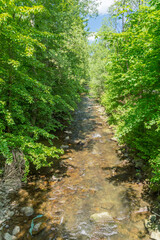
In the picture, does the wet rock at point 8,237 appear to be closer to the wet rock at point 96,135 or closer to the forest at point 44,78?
the forest at point 44,78

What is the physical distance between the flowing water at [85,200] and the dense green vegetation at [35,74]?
1266mm

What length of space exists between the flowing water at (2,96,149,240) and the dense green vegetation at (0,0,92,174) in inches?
49.8

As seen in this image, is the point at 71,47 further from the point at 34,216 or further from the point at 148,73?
the point at 34,216

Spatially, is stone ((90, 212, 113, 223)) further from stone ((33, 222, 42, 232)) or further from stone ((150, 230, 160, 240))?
stone ((33, 222, 42, 232))

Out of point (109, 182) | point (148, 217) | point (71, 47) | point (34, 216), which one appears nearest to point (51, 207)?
point (34, 216)

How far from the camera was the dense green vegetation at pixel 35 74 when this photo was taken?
5092 millimetres

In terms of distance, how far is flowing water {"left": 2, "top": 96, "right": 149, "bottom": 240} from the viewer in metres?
4.57

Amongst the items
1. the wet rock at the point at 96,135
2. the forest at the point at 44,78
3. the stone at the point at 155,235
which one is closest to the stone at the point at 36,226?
the forest at the point at 44,78

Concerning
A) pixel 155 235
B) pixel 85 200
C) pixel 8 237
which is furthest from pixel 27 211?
pixel 155 235

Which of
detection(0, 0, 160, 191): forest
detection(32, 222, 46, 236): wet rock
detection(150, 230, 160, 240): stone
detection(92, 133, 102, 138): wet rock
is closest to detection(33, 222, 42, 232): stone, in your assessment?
detection(32, 222, 46, 236): wet rock

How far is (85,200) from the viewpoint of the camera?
229 inches

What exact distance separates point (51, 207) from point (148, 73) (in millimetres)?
5894

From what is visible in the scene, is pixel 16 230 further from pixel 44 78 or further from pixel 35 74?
pixel 44 78

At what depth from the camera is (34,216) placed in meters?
4.99
